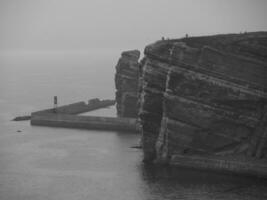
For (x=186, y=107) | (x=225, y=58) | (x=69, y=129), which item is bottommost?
(x=69, y=129)

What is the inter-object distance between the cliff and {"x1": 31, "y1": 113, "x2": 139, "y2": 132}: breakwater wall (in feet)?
125

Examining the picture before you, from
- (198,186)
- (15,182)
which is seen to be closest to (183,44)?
(198,186)

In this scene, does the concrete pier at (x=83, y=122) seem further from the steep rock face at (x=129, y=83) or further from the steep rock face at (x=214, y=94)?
the steep rock face at (x=214, y=94)

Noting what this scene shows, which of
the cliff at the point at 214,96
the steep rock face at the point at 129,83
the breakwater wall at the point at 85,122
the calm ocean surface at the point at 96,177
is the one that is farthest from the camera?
the steep rock face at the point at 129,83

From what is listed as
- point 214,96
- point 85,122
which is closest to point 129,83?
point 85,122

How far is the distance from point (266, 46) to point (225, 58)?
7.48 meters

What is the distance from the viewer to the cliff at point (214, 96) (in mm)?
113562

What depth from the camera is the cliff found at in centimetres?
11356

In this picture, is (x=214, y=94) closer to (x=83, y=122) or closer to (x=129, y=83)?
(x=83, y=122)

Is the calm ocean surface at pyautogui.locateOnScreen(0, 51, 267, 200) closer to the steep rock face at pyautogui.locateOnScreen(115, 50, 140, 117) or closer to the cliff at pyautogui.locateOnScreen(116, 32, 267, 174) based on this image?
the cliff at pyautogui.locateOnScreen(116, 32, 267, 174)

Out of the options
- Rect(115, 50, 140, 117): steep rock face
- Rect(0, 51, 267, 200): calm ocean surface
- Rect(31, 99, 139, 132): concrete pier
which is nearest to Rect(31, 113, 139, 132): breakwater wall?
Rect(31, 99, 139, 132): concrete pier

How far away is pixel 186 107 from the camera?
378 ft

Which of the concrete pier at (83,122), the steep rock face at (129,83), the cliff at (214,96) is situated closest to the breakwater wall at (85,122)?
the concrete pier at (83,122)

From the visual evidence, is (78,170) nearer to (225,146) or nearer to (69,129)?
(225,146)
